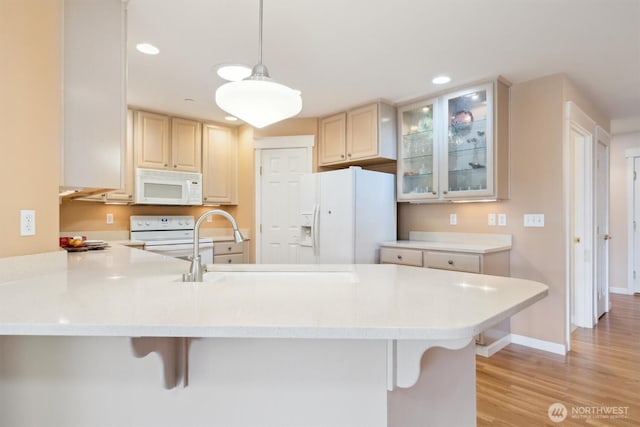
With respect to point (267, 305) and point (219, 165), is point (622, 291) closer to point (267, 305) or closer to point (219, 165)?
point (219, 165)

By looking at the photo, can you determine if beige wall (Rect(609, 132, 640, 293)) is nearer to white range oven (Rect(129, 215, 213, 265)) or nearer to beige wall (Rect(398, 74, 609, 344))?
beige wall (Rect(398, 74, 609, 344))

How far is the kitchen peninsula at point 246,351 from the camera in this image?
846 millimetres

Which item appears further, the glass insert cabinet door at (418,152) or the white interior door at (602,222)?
the white interior door at (602,222)

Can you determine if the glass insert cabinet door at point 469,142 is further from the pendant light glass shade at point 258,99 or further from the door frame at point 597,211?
the pendant light glass shade at point 258,99

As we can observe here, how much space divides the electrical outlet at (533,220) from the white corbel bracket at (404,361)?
2.55 m

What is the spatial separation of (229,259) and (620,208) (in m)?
5.41

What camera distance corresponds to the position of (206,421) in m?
1.14

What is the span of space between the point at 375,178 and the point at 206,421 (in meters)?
A: 2.80

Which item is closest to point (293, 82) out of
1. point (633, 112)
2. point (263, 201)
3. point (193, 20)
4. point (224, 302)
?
point (193, 20)

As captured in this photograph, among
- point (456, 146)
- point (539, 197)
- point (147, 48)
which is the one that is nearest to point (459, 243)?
point (539, 197)

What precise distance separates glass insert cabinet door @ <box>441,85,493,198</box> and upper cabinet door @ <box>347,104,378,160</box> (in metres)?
0.71

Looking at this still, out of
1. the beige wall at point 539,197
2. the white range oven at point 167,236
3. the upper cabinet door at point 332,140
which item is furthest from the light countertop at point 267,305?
the upper cabinet door at point 332,140

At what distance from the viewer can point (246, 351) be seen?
1.12 meters

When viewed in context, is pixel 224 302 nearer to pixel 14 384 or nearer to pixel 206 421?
pixel 206 421
